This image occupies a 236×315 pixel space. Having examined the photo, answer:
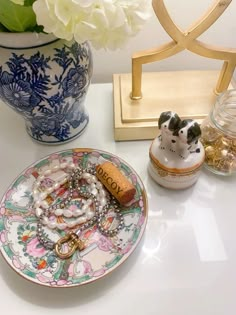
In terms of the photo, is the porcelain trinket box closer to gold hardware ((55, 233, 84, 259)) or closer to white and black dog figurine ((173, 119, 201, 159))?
white and black dog figurine ((173, 119, 201, 159))

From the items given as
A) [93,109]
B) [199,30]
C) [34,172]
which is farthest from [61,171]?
[199,30]

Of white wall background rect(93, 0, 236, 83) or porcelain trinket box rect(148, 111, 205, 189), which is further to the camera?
white wall background rect(93, 0, 236, 83)

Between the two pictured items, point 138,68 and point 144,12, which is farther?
point 138,68

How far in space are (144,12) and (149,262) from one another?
266 mm

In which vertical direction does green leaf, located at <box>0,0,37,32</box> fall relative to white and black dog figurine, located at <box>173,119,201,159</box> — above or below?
above

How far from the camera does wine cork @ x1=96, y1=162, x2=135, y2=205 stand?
0.37 metres

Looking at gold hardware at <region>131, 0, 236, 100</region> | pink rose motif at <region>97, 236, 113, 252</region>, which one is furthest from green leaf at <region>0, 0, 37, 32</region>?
pink rose motif at <region>97, 236, 113, 252</region>

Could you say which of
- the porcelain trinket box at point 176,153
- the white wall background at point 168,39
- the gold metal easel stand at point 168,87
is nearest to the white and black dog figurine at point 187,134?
the porcelain trinket box at point 176,153

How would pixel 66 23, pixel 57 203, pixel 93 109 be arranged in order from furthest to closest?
pixel 93 109
pixel 57 203
pixel 66 23

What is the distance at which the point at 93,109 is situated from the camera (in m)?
0.52

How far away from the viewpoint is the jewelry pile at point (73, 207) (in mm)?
364

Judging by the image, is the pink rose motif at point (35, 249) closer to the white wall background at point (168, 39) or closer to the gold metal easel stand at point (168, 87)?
the gold metal easel stand at point (168, 87)

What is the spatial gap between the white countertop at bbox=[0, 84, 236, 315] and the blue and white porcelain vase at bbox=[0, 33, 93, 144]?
9cm

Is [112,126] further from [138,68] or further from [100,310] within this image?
[100,310]
